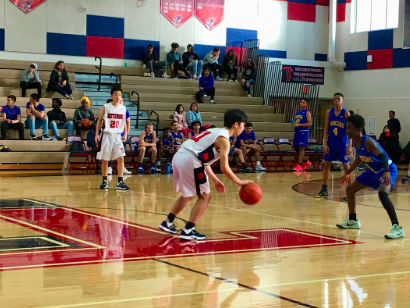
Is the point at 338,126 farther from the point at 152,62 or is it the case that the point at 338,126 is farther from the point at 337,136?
the point at 152,62

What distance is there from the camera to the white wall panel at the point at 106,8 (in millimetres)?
19672

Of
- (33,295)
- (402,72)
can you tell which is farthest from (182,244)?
(402,72)

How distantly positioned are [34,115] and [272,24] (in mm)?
10178

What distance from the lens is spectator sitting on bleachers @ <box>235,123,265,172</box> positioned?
16.3 m

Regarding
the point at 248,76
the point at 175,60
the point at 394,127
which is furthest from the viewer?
the point at 248,76

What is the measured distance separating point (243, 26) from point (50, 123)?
8.84 meters

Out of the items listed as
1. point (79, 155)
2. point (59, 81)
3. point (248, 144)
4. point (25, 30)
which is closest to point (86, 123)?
point (79, 155)

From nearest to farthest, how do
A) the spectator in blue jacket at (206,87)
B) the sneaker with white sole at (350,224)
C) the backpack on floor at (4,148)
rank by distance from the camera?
1. the sneaker with white sole at (350,224)
2. the backpack on floor at (4,148)
3. the spectator in blue jacket at (206,87)

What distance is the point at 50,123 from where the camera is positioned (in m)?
15.8

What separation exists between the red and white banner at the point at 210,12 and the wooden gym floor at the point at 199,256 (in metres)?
12.6

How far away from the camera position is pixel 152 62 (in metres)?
19.7

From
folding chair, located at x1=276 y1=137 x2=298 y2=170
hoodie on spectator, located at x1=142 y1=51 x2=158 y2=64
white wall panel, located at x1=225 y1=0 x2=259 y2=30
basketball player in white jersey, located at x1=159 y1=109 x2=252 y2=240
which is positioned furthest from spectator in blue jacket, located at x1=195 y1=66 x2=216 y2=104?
basketball player in white jersey, located at x1=159 y1=109 x2=252 y2=240

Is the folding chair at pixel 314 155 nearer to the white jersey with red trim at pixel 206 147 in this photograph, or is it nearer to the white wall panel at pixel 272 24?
the white wall panel at pixel 272 24

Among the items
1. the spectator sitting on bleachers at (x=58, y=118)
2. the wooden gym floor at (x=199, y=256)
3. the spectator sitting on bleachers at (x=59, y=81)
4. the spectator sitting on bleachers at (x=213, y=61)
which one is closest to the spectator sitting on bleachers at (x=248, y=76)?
the spectator sitting on bleachers at (x=213, y=61)
